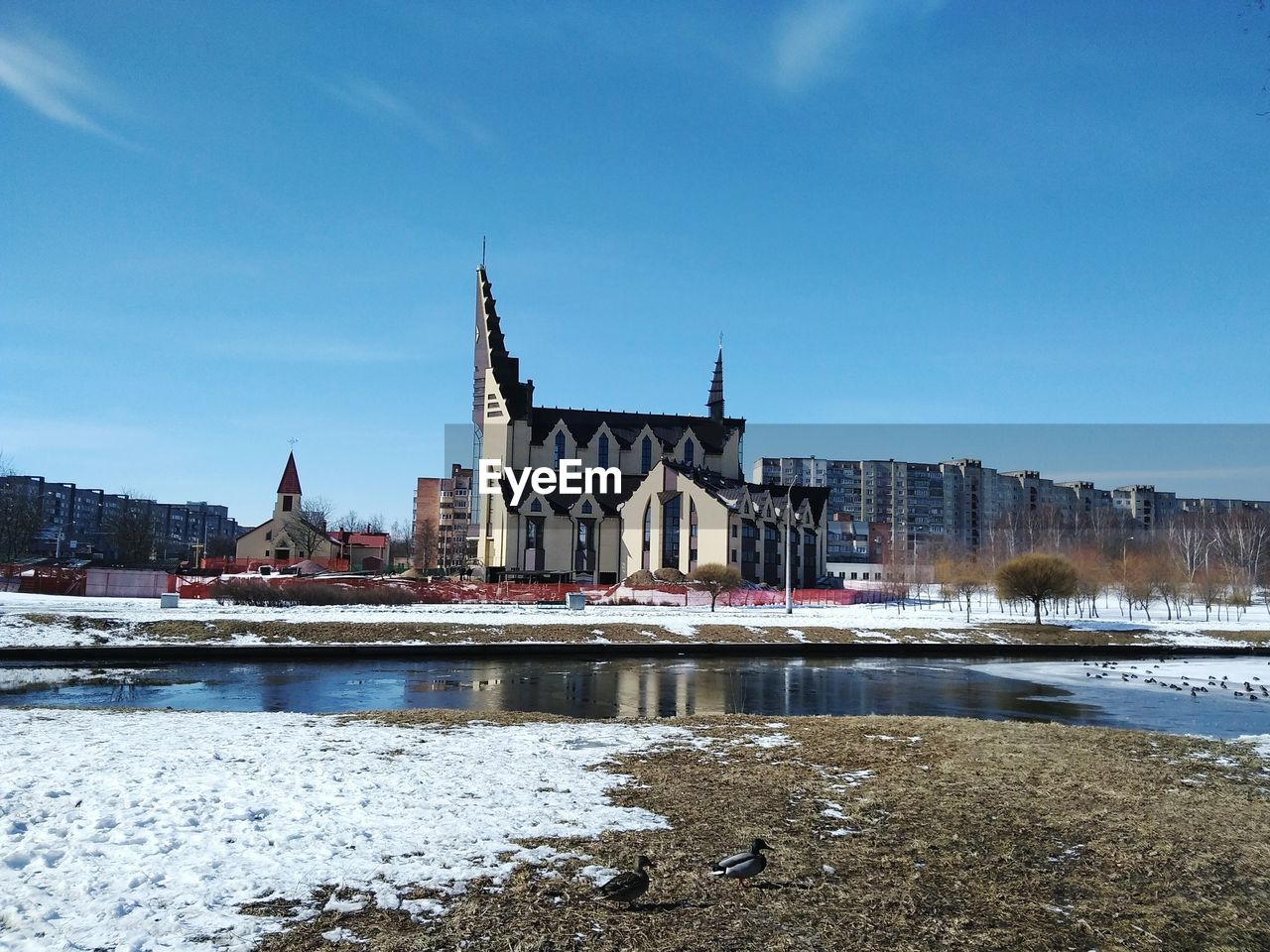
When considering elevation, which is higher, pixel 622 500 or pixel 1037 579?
pixel 622 500

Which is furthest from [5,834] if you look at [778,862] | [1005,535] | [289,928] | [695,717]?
[1005,535]

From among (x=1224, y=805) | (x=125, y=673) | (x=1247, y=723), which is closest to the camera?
(x=1224, y=805)

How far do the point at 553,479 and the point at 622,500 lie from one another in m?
6.62

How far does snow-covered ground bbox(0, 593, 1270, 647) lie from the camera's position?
3306 cm

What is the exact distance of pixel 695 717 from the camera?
50.9 ft

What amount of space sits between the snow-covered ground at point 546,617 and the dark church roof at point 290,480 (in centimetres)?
4850

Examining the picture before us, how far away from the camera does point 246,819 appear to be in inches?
312

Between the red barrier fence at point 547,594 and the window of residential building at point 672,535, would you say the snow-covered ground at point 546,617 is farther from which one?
the window of residential building at point 672,535

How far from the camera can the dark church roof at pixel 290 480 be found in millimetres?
92188

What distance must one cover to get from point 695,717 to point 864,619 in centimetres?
3152

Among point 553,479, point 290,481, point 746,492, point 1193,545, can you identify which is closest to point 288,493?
point 290,481

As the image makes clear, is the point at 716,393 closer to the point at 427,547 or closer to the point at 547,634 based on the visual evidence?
the point at 427,547

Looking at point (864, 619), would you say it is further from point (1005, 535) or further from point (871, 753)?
point (1005, 535)

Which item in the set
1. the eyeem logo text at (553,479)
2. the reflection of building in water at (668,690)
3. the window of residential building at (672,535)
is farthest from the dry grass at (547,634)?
the eyeem logo text at (553,479)
